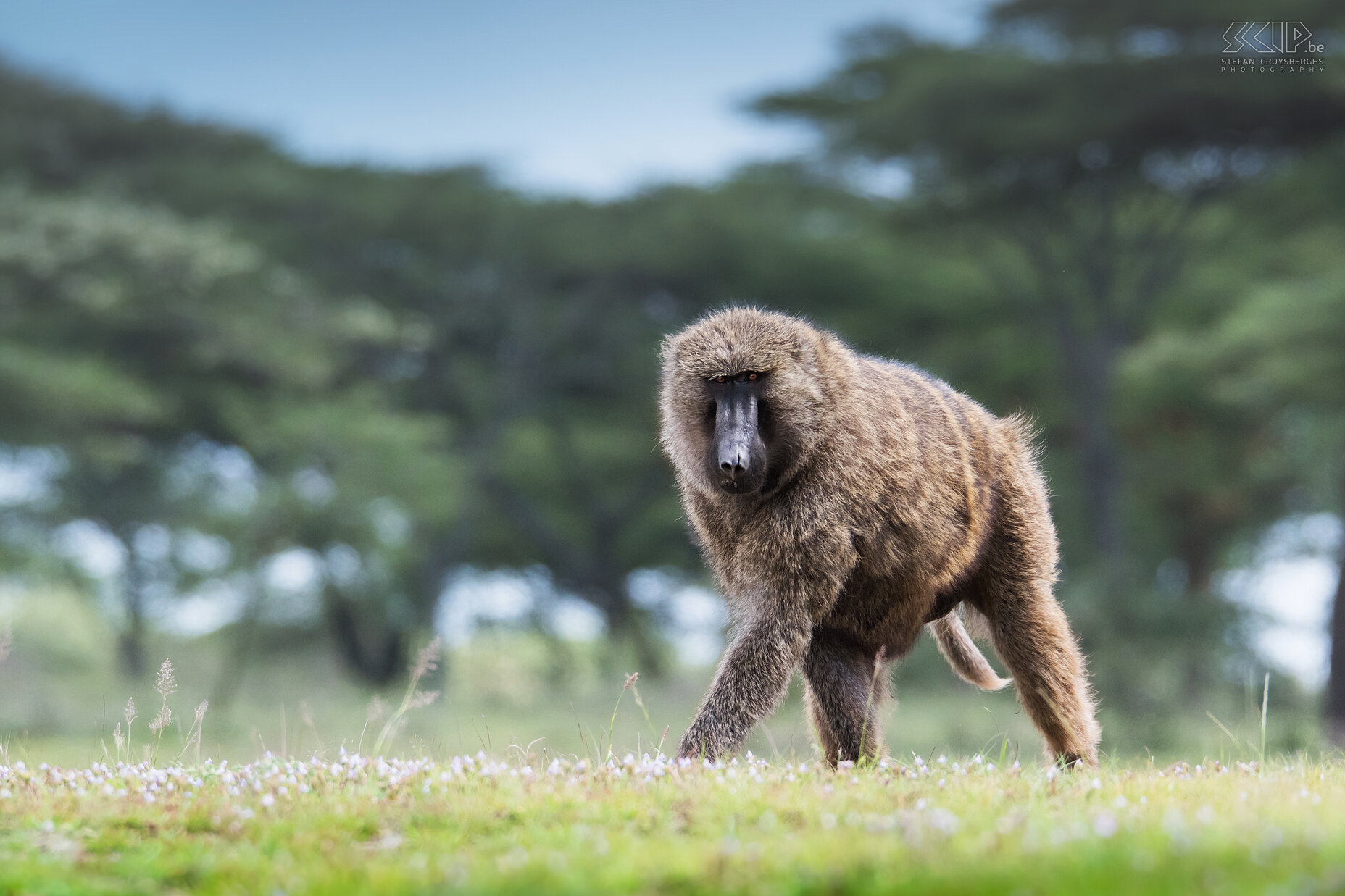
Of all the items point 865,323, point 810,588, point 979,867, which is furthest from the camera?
point 865,323

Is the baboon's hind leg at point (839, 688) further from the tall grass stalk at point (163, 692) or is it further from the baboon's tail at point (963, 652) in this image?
the tall grass stalk at point (163, 692)

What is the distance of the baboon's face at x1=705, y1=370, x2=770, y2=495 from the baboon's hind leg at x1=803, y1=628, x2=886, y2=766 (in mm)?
804

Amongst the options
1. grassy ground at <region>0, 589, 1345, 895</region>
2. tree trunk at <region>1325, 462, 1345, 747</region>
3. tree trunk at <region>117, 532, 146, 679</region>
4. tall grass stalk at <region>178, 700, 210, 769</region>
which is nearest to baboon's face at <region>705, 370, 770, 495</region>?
grassy ground at <region>0, 589, 1345, 895</region>

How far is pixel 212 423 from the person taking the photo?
1109 inches

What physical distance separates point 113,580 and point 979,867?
33717mm

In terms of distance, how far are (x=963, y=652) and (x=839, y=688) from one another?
1330 millimetres

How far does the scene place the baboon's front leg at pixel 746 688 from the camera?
5523 millimetres

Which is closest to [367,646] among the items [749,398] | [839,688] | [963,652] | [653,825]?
[963,652]

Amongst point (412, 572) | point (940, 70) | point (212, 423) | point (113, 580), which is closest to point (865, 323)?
point (940, 70)

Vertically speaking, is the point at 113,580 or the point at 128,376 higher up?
the point at 128,376

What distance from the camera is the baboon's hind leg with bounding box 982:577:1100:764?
6512 millimetres

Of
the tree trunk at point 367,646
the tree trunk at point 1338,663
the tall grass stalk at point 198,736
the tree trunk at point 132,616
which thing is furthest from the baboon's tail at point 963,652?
the tree trunk at point 132,616

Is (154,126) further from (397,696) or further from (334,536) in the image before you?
(397,696)

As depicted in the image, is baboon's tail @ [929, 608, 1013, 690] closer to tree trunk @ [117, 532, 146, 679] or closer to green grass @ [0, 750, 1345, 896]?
green grass @ [0, 750, 1345, 896]
